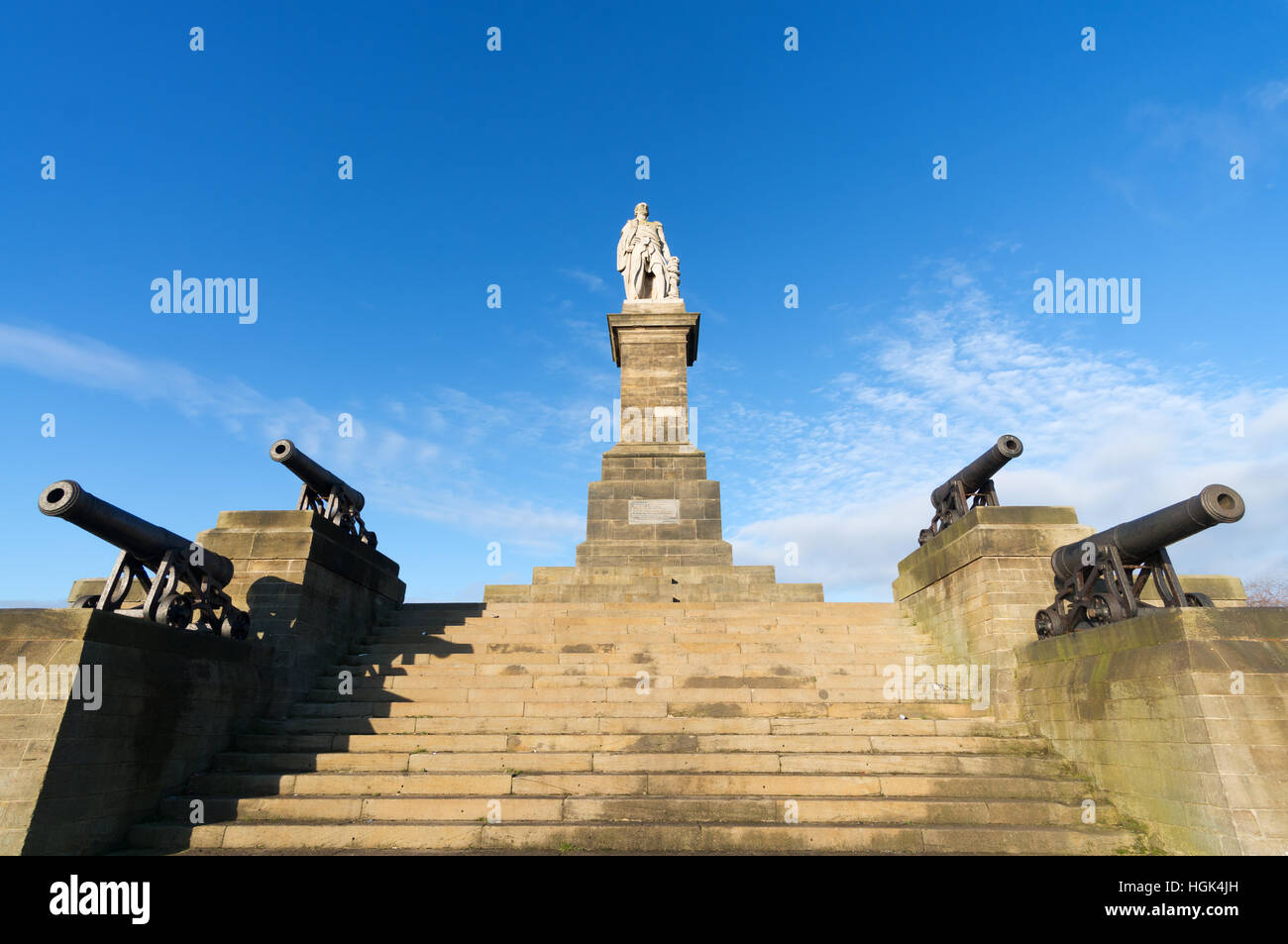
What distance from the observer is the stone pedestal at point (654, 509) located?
580 inches

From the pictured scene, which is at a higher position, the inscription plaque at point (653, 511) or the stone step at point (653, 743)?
the inscription plaque at point (653, 511)

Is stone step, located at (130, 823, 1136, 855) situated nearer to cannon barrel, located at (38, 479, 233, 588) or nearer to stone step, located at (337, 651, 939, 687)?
cannon barrel, located at (38, 479, 233, 588)

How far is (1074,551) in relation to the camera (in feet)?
25.9

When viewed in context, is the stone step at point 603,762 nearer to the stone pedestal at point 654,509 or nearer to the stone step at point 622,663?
the stone step at point 622,663

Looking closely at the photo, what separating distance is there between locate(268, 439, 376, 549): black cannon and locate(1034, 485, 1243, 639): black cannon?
1089 centimetres

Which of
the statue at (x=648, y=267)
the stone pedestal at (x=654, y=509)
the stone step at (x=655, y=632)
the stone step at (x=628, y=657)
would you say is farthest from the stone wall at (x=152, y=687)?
the statue at (x=648, y=267)

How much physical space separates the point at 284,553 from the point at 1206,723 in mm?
11300

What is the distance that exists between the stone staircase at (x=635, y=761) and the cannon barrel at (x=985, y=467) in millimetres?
2658

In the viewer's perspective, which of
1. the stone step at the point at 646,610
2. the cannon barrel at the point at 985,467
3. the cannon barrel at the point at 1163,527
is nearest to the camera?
the cannon barrel at the point at 1163,527

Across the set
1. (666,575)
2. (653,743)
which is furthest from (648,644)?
(666,575)

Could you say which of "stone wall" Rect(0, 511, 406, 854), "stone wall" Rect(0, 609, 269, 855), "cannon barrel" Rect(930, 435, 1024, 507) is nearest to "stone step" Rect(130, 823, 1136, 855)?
"stone wall" Rect(0, 609, 269, 855)

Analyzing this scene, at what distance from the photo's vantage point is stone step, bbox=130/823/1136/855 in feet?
20.5

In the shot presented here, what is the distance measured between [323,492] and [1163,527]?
478 inches

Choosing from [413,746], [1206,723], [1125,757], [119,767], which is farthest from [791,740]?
[119,767]
